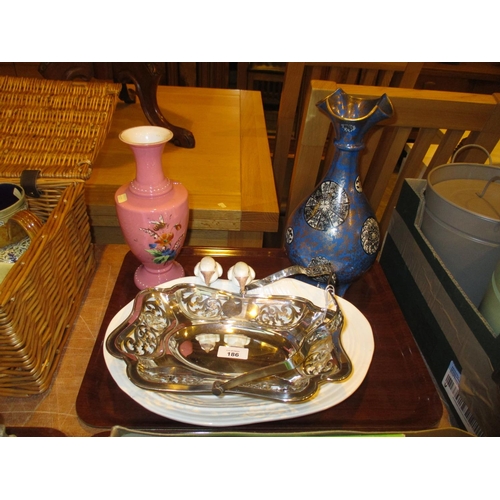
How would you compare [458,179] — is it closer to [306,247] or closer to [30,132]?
[306,247]

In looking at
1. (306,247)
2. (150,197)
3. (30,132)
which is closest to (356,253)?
(306,247)

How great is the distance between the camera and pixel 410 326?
0.64 metres

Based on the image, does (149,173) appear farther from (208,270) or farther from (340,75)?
(340,75)

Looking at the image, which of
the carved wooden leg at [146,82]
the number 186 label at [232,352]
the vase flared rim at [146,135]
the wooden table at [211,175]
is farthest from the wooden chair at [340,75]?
the number 186 label at [232,352]

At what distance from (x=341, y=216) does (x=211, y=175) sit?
0.48 m

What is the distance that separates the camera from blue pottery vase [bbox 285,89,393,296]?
1.78 feet

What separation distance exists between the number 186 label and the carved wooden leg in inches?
27.2

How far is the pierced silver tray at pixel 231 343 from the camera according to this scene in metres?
0.47

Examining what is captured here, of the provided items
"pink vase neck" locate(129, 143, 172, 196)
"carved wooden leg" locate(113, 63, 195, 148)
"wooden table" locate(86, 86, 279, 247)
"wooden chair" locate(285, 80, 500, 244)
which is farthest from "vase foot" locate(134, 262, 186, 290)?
"carved wooden leg" locate(113, 63, 195, 148)

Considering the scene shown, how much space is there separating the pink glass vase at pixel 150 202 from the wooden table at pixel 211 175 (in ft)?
0.95

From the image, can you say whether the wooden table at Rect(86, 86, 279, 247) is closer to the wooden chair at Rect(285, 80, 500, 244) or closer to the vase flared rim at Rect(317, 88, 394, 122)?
the wooden chair at Rect(285, 80, 500, 244)

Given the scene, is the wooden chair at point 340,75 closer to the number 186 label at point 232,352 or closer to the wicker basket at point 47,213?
the wicker basket at point 47,213
